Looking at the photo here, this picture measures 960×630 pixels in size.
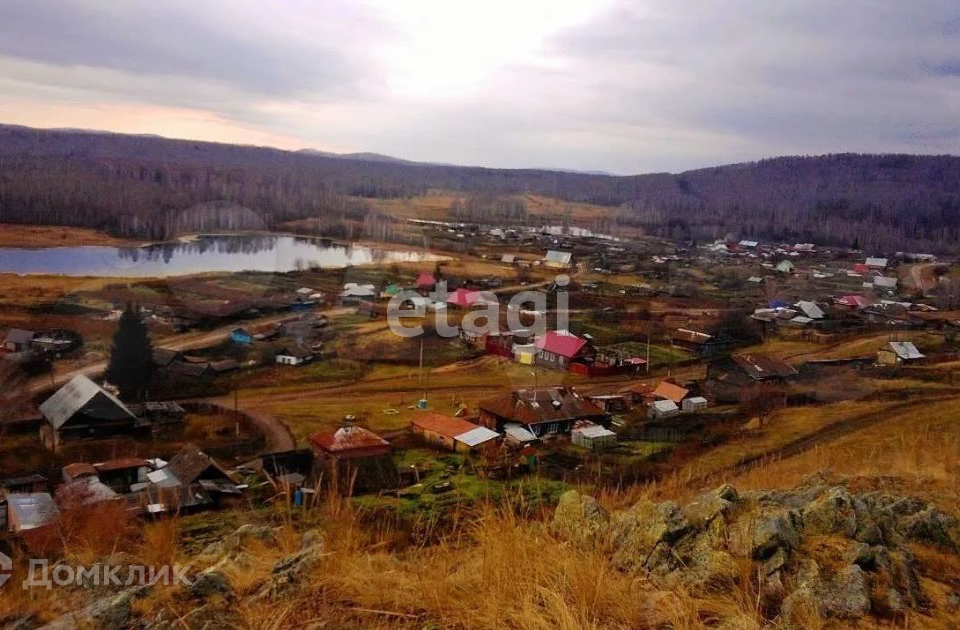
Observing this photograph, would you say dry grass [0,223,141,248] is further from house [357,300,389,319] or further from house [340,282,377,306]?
house [357,300,389,319]

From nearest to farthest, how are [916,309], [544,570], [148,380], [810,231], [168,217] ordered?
[544,570] → [148,380] → [916,309] → [168,217] → [810,231]

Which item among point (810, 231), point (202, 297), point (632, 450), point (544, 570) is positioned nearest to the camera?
point (544, 570)

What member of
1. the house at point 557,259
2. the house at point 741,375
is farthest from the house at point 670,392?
the house at point 557,259

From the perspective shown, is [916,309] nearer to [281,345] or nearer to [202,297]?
[281,345]

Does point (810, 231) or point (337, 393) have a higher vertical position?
point (810, 231)

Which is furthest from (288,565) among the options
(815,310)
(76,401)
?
(815,310)

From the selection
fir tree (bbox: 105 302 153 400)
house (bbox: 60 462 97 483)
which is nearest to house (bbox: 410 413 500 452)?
house (bbox: 60 462 97 483)

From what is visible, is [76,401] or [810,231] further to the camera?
[810,231]
